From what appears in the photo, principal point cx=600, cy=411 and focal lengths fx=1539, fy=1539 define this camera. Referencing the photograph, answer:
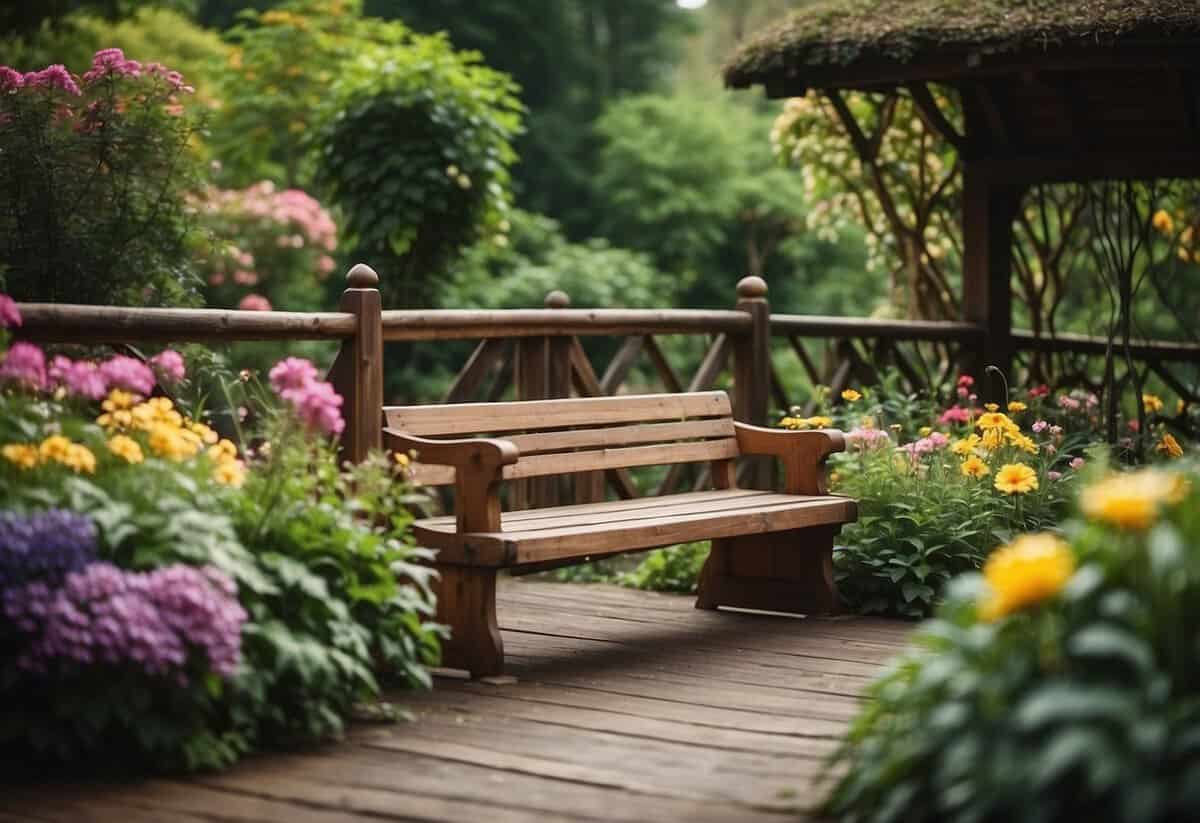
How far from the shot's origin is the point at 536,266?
17.4 metres

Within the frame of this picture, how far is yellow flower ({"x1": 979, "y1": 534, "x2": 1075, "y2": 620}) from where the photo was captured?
2781 mm

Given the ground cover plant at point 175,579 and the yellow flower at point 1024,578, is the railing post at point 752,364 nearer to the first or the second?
the ground cover plant at point 175,579

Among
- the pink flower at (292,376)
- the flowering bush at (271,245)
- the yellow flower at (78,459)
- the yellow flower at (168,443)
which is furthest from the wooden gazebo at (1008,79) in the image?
the flowering bush at (271,245)

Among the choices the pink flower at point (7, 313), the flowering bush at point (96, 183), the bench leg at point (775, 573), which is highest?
the flowering bush at point (96, 183)

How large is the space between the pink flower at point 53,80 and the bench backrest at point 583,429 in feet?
7.11

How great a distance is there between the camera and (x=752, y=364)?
24.0ft

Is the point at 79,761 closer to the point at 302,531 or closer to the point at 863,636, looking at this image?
the point at 302,531

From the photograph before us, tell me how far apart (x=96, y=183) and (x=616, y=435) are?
8.48 ft

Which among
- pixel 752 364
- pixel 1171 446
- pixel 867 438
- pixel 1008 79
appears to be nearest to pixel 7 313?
pixel 867 438

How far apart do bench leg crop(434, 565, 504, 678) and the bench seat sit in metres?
0.09

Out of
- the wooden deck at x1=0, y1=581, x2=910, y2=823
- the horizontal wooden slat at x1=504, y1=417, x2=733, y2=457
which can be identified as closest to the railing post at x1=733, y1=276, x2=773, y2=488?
the horizontal wooden slat at x1=504, y1=417, x2=733, y2=457

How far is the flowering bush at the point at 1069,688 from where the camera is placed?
103 inches

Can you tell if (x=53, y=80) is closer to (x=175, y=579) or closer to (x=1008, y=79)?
(x=175, y=579)

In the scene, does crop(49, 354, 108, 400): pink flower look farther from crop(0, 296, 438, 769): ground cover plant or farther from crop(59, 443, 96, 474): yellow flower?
crop(59, 443, 96, 474): yellow flower
